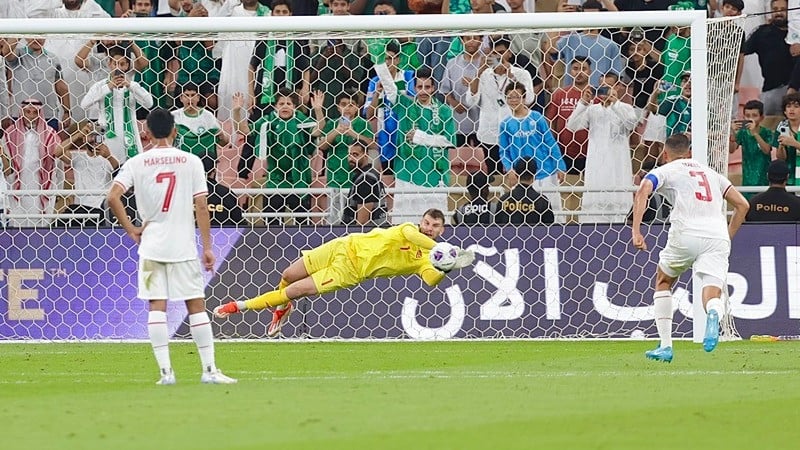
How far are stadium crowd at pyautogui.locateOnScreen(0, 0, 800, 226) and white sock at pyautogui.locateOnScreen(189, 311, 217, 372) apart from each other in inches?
252

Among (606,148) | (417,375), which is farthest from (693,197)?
(606,148)

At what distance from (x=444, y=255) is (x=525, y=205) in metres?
2.31

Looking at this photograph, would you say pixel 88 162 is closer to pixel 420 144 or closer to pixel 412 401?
pixel 420 144

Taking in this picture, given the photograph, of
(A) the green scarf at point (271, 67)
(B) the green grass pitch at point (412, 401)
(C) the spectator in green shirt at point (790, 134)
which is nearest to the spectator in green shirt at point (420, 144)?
(A) the green scarf at point (271, 67)

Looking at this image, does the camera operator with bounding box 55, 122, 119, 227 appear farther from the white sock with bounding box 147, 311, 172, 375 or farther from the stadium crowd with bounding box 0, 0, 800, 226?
the white sock with bounding box 147, 311, 172, 375

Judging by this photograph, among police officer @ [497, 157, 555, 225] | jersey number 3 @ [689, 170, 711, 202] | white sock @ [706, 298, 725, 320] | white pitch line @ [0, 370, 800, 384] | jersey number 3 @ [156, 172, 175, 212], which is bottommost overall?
white pitch line @ [0, 370, 800, 384]

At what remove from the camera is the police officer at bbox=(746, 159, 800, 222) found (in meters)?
16.7

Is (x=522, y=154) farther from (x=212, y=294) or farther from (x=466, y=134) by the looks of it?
(x=212, y=294)

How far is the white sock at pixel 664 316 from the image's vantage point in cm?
1261

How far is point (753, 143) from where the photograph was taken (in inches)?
720

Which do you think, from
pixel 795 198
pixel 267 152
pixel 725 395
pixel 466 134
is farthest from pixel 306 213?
pixel 725 395

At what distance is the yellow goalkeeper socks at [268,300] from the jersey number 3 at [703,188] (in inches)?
187

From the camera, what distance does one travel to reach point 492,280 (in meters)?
16.3

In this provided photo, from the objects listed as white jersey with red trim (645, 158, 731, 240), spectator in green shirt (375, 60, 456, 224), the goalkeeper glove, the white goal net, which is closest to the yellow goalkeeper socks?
the white goal net
